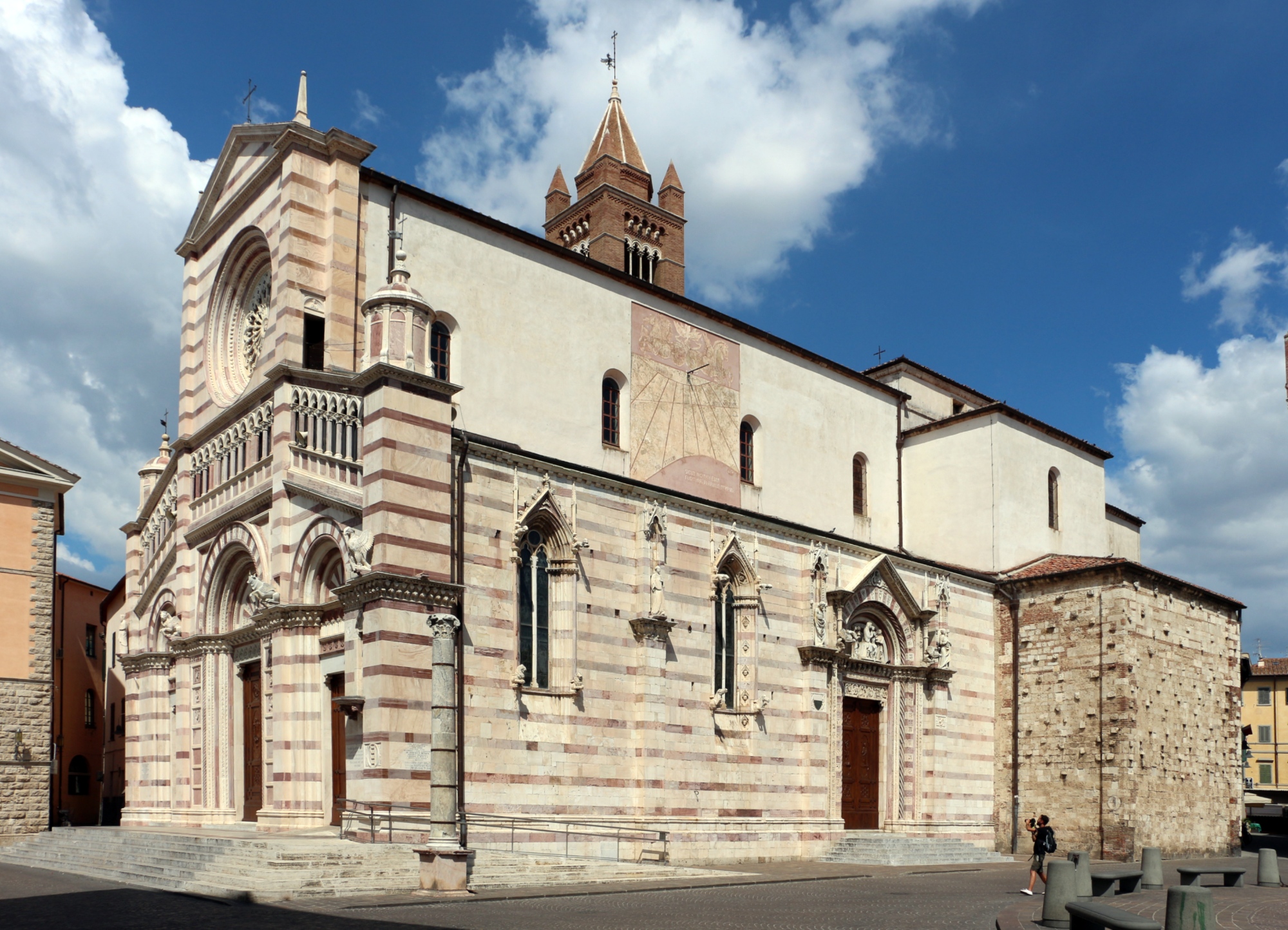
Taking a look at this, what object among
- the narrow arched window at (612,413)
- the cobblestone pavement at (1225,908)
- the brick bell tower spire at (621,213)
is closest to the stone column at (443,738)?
the cobblestone pavement at (1225,908)

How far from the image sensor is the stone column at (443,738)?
1669 centimetres

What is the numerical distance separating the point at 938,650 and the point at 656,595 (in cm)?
981

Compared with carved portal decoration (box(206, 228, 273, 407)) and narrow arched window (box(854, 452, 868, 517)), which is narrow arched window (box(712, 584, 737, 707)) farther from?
carved portal decoration (box(206, 228, 273, 407))

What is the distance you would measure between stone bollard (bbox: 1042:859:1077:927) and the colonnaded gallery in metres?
7.84

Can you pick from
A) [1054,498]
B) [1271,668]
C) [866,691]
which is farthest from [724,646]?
[1271,668]

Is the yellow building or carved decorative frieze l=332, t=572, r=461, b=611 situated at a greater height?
carved decorative frieze l=332, t=572, r=461, b=611

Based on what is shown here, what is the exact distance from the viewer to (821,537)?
2859 centimetres

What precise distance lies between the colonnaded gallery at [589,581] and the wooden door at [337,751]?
0.20 feet

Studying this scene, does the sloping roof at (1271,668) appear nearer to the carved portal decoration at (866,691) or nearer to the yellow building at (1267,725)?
the yellow building at (1267,725)

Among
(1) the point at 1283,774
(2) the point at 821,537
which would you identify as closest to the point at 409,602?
Answer: (2) the point at 821,537

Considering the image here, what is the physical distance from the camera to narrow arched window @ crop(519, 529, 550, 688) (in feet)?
73.1

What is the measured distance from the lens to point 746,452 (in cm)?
3011

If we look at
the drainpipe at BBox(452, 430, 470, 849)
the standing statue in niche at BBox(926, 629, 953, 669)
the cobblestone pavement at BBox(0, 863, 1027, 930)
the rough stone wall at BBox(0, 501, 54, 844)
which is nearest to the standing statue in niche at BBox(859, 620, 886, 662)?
the standing statue in niche at BBox(926, 629, 953, 669)

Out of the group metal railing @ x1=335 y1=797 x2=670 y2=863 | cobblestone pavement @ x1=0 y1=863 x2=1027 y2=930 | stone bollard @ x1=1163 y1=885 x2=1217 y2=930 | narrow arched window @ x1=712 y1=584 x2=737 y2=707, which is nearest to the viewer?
stone bollard @ x1=1163 y1=885 x2=1217 y2=930
